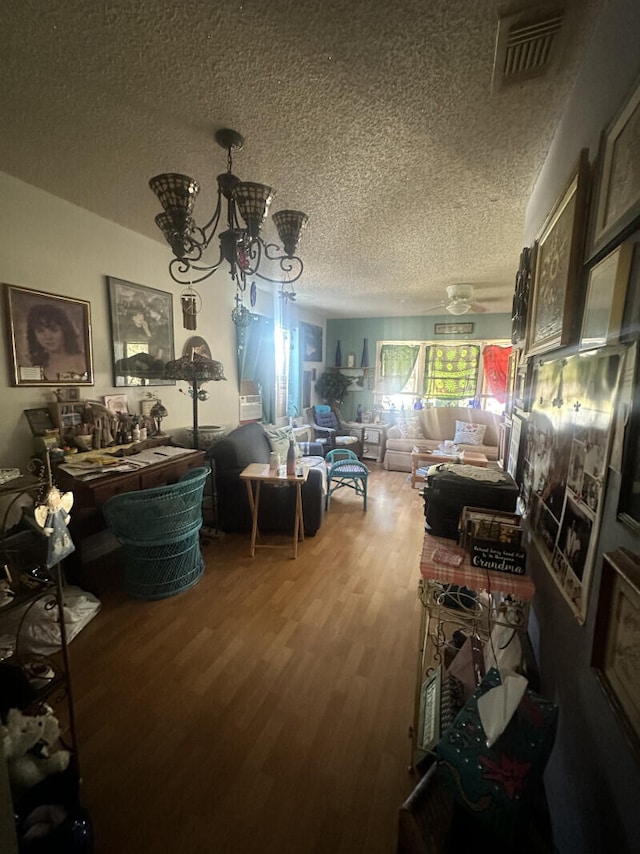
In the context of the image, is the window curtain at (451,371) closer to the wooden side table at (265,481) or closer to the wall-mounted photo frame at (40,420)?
the wooden side table at (265,481)

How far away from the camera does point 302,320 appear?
5617 mm

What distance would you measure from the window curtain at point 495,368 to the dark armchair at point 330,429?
7.93 ft

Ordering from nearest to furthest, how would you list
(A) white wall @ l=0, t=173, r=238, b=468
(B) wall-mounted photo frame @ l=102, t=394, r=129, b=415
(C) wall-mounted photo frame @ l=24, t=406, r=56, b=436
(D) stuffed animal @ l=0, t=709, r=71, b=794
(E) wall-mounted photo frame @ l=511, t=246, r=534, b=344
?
1. (D) stuffed animal @ l=0, t=709, r=71, b=794
2. (E) wall-mounted photo frame @ l=511, t=246, r=534, b=344
3. (A) white wall @ l=0, t=173, r=238, b=468
4. (C) wall-mounted photo frame @ l=24, t=406, r=56, b=436
5. (B) wall-mounted photo frame @ l=102, t=394, r=129, b=415

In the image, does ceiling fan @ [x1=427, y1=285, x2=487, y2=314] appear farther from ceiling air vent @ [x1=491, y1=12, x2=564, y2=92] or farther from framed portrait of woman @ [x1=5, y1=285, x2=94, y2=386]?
framed portrait of woman @ [x1=5, y1=285, x2=94, y2=386]

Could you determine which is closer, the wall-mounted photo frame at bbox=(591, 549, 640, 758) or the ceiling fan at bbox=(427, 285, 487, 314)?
the wall-mounted photo frame at bbox=(591, 549, 640, 758)

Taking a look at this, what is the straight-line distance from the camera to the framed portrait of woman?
2035 millimetres

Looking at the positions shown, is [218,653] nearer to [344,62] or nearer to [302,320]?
[344,62]

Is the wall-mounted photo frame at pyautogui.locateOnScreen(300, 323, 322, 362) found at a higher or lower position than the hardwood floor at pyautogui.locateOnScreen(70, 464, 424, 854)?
higher

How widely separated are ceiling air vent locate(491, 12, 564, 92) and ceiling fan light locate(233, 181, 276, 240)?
0.88 m

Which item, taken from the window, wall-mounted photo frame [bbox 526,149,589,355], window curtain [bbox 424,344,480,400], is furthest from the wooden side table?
window curtain [bbox 424,344,480,400]

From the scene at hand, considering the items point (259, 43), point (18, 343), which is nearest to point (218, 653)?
point (18, 343)

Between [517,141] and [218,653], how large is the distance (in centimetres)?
291

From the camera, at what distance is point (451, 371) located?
6051 mm

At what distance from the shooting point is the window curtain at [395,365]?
6.26 metres
